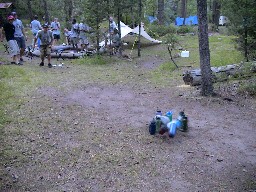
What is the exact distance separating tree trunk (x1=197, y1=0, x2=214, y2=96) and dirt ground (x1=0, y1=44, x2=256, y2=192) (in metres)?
0.33

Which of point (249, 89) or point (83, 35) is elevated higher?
point (83, 35)

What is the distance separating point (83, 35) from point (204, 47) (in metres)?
8.71

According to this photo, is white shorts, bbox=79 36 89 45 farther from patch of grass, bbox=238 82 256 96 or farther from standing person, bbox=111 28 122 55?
patch of grass, bbox=238 82 256 96

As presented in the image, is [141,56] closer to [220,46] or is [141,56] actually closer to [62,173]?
[220,46]

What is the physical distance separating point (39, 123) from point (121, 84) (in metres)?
3.94

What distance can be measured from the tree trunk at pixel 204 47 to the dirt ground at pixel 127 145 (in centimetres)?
33

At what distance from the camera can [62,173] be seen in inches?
183

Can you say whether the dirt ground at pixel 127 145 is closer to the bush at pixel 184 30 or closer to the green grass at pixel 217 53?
the green grass at pixel 217 53

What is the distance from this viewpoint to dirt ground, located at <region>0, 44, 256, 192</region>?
14.6ft

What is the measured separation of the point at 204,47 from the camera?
304 inches

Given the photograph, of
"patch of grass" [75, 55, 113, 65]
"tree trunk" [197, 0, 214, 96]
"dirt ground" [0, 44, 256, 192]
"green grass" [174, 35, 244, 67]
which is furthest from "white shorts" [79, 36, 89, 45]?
"tree trunk" [197, 0, 214, 96]

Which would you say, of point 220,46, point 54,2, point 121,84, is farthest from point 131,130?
point 54,2

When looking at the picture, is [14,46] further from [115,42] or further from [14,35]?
[115,42]

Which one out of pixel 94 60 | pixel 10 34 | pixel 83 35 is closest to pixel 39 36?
pixel 10 34
